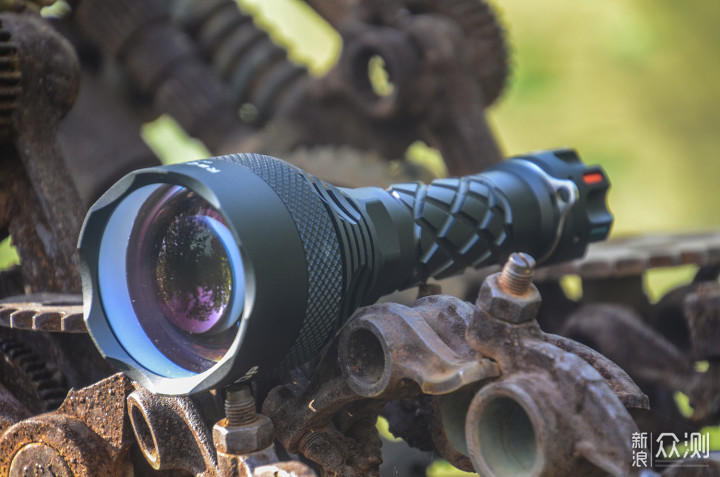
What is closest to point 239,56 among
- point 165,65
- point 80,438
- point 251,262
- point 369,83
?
point 165,65

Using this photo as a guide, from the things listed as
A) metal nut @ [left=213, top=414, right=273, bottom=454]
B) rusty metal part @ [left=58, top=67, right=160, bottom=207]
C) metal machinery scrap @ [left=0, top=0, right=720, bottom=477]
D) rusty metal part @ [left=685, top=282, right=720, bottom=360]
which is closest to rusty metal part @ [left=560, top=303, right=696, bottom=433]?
metal machinery scrap @ [left=0, top=0, right=720, bottom=477]

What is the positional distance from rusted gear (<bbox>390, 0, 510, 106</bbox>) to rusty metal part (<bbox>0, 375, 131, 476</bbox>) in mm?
1030

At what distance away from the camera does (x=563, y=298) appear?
1376 millimetres

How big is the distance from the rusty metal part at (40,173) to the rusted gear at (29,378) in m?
0.06

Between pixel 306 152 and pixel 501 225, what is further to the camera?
pixel 306 152

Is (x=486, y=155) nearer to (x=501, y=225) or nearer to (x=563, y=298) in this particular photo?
(x=563, y=298)

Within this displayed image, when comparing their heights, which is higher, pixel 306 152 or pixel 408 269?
pixel 408 269

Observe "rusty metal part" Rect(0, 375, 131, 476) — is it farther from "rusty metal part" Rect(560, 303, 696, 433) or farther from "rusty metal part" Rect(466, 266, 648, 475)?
"rusty metal part" Rect(560, 303, 696, 433)

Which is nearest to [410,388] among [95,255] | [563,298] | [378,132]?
[95,255]

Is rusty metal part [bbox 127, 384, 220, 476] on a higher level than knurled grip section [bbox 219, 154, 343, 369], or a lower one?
lower

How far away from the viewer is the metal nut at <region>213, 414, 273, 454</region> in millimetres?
535

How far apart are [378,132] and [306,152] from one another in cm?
17

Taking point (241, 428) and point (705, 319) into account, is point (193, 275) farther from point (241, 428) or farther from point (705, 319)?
point (705, 319)

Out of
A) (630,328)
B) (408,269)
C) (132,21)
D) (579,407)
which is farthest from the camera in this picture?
(132,21)
